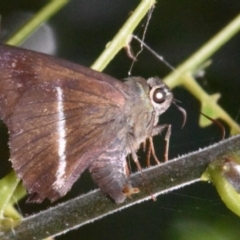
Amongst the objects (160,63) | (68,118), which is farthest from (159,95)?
(160,63)

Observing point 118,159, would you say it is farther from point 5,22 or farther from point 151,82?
point 5,22

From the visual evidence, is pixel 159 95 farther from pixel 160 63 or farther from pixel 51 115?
pixel 160 63

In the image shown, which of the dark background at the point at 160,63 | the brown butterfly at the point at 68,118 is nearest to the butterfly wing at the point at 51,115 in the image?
the brown butterfly at the point at 68,118

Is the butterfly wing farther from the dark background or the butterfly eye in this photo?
the dark background

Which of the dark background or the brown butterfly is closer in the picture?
the brown butterfly

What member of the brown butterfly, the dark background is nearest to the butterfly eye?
the brown butterfly

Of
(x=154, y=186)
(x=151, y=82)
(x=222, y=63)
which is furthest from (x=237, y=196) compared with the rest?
(x=222, y=63)
